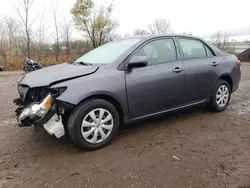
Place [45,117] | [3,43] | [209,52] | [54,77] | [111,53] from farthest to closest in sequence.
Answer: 1. [3,43]
2. [209,52]
3. [111,53]
4. [54,77]
5. [45,117]

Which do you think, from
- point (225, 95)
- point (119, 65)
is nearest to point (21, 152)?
point (119, 65)

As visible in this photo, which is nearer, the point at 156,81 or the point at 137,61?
the point at 137,61

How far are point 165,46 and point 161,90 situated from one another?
2.54 ft

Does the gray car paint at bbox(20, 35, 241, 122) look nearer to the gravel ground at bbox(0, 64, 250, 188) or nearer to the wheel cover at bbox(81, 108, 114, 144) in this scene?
the wheel cover at bbox(81, 108, 114, 144)

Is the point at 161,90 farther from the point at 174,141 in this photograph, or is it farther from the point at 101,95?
the point at 101,95

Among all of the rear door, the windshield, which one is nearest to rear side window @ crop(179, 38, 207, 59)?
the rear door

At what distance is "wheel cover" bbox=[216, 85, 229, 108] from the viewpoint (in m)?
4.19

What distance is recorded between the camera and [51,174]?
238cm

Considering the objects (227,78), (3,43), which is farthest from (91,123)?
(3,43)

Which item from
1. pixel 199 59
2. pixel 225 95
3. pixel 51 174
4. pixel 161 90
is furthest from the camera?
pixel 225 95

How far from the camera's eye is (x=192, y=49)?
3.90 m

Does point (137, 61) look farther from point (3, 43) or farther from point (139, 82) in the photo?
point (3, 43)

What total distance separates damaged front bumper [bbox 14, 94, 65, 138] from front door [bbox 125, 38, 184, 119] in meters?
1.01

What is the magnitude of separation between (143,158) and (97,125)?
73 cm
